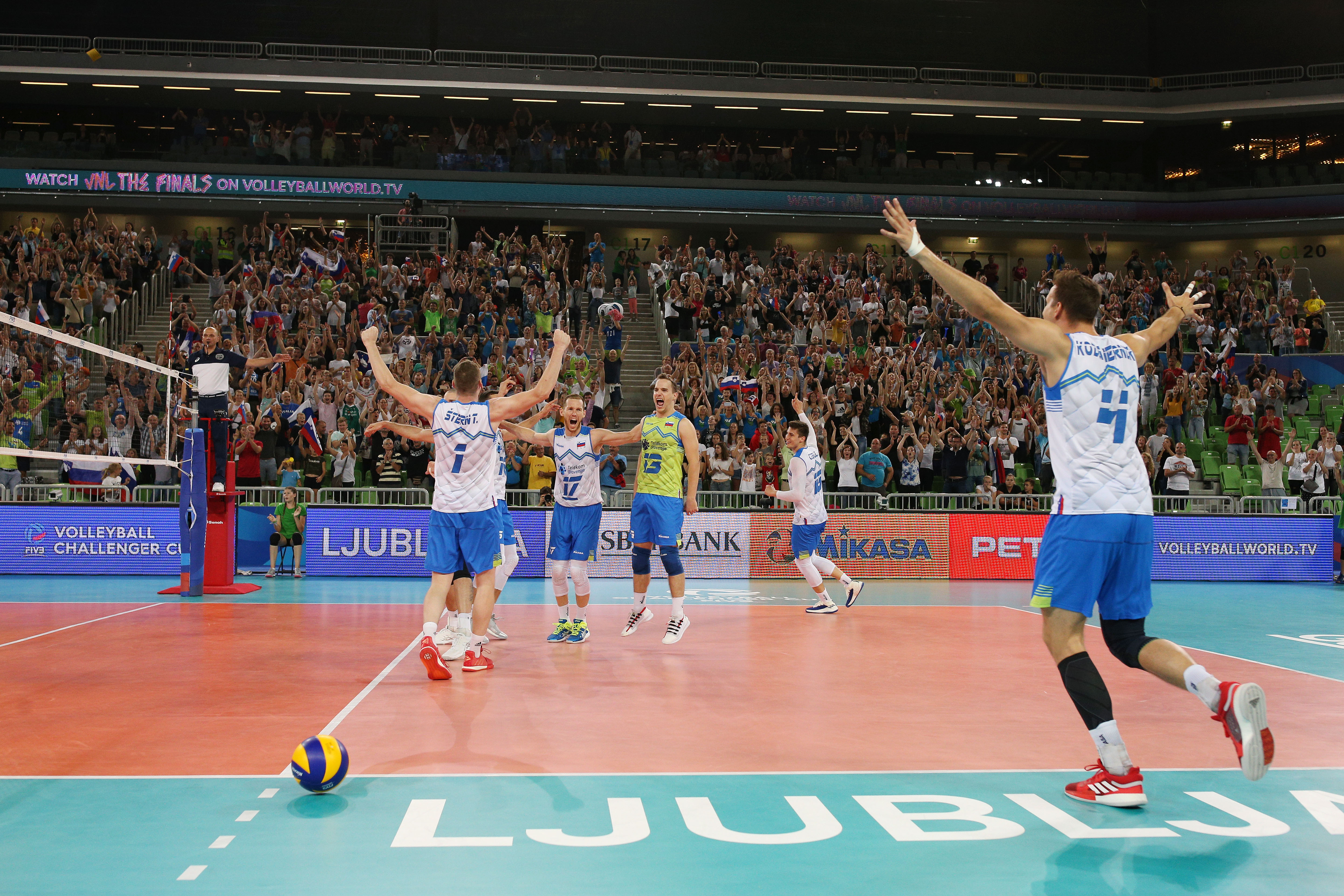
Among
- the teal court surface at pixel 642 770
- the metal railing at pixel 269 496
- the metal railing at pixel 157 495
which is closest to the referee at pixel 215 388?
the metal railing at pixel 269 496

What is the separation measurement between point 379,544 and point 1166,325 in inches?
591

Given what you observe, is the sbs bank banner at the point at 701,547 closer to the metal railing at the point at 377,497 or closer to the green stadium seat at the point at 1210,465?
the metal railing at the point at 377,497

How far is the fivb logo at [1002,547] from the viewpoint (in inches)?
778

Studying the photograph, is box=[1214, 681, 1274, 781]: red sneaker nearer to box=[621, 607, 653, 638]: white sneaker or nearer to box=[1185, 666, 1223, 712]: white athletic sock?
box=[1185, 666, 1223, 712]: white athletic sock

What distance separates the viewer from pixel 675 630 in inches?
429

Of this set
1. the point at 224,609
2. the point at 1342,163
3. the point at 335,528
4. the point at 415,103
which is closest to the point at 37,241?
the point at 415,103

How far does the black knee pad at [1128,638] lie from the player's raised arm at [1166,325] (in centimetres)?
146

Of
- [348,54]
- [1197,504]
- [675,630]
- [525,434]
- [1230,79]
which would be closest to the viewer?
[525,434]

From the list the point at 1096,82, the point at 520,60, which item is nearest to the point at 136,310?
the point at 520,60

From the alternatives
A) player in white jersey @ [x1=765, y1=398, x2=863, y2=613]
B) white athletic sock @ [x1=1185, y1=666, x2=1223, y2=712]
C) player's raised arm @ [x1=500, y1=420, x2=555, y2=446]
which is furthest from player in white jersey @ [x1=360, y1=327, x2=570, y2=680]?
player in white jersey @ [x1=765, y1=398, x2=863, y2=613]

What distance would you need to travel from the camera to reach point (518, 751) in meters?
6.14

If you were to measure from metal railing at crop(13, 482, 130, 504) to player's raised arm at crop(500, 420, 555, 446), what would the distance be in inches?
455

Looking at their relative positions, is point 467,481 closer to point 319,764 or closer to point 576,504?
point 576,504

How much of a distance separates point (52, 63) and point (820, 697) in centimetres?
3540
